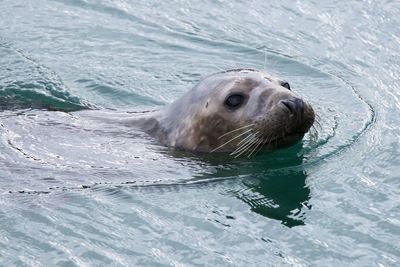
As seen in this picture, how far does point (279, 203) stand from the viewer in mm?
8828

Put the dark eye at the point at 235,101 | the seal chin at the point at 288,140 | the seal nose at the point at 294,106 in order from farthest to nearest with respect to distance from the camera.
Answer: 1. the dark eye at the point at 235,101
2. the seal chin at the point at 288,140
3. the seal nose at the point at 294,106

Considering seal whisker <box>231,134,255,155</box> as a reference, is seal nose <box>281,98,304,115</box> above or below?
above

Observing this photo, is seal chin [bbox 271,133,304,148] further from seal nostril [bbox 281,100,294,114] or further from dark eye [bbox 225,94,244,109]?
dark eye [bbox 225,94,244,109]

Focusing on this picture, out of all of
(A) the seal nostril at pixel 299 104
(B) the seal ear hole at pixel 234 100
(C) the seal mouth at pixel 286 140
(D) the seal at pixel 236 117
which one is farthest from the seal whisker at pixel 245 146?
(A) the seal nostril at pixel 299 104

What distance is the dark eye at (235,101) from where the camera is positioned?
940 cm

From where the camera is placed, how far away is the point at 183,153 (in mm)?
9562

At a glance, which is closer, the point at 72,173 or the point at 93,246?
the point at 93,246

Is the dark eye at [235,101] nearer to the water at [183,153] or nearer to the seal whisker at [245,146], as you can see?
the seal whisker at [245,146]

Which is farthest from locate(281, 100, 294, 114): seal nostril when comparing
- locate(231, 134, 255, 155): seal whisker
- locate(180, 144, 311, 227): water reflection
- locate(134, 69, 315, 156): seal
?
locate(180, 144, 311, 227): water reflection

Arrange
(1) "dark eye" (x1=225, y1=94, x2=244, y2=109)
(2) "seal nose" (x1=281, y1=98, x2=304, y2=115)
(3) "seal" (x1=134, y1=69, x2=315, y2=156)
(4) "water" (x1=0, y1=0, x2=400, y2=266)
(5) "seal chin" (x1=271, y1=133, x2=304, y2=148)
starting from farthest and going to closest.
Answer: (1) "dark eye" (x1=225, y1=94, x2=244, y2=109), (5) "seal chin" (x1=271, y1=133, x2=304, y2=148), (3) "seal" (x1=134, y1=69, x2=315, y2=156), (2) "seal nose" (x1=281, y1=98, x2=304, y2=115), (4) "water" (x1=0, y1=0, x2=400, y2=266)

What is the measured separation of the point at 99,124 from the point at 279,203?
6.58 feet

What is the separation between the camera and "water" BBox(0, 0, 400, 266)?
8.16 metres

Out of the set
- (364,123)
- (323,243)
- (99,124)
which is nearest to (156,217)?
(323,243)

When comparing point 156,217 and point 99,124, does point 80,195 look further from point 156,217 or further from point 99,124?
point 99,124
